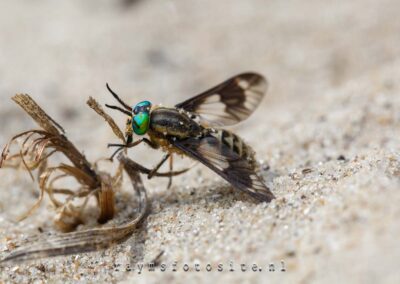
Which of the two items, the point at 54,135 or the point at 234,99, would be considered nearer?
the point at 54,135

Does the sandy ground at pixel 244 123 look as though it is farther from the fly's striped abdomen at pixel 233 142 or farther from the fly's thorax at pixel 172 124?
the fly's thorax at pixel 172 124

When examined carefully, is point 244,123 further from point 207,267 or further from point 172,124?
point 207,267

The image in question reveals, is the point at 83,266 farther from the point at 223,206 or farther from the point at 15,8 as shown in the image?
the point at 15,8

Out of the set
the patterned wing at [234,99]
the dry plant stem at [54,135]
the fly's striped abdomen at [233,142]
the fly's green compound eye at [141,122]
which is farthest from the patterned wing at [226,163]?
the dry plant stem at [54,135]

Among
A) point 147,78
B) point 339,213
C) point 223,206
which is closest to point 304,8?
point 147,78

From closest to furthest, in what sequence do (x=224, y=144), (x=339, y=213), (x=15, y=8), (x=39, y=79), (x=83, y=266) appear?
1. (x=339, y=213)
2. (x=83, y=266)
3. (x=224, y=144)
4. (x=39, y=79)
5. (x=15, y=8)

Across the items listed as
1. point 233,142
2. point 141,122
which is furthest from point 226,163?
point 141,122
